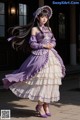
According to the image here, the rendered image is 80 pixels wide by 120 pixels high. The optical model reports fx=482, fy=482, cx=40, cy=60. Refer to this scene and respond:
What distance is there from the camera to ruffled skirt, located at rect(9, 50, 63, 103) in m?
8.12

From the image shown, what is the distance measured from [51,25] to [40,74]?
1318 centimetres

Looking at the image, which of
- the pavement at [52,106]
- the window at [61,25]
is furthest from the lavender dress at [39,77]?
the window at [61,25]

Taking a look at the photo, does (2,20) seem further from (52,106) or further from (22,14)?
(52,106)

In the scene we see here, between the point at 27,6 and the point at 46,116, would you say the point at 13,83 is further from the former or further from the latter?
the point at 27,6

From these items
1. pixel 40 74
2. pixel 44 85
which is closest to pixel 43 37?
pixel 40 74

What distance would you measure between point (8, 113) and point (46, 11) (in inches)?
75.0

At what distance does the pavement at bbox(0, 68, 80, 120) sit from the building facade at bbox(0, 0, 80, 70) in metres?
5.88

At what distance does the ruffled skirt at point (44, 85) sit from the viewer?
812 centimetres

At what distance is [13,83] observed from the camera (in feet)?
26.9

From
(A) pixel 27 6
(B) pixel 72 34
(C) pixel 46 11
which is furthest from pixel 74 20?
(C) pixel 46 11

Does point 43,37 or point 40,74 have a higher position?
point 43,37

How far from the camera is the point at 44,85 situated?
8125mm

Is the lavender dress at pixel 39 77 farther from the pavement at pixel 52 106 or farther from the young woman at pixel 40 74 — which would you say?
the pavement at pixel 52 106

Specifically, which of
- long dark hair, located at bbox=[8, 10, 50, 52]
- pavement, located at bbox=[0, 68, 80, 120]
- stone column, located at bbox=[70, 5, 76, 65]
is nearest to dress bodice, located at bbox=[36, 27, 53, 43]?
long dark hair, located at bbox=[8, 10, 50, 52]
